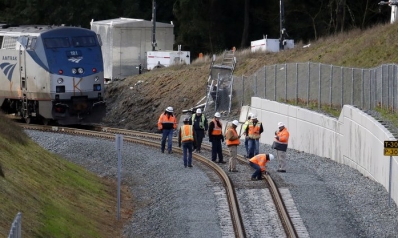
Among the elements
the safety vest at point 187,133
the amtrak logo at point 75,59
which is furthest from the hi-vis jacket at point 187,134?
the amtrak logo at point 75,59

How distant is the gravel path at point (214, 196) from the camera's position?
18.6m

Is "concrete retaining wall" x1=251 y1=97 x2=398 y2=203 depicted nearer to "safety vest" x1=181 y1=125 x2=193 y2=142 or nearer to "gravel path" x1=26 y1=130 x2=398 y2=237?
"gravel path" x1=26 y1=130 x2=398 y2=237

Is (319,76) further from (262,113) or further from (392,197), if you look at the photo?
(392,197)

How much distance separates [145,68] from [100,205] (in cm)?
3541

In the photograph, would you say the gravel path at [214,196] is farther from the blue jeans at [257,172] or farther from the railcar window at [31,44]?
the railcar window at [31,44]

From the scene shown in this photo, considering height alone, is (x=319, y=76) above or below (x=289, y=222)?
above

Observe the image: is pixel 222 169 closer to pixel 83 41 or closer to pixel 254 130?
pixel 254 130

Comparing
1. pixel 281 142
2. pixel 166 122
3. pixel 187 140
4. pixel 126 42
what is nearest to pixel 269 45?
pixel 126 42

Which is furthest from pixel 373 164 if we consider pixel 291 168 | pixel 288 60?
pixel 288 60

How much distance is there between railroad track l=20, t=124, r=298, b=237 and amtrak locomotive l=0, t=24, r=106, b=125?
2.72 feet

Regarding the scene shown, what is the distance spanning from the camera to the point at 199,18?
73750 mm

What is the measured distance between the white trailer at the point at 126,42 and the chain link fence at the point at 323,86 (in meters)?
15.8

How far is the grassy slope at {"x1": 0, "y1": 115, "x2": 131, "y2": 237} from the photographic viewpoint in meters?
16.9

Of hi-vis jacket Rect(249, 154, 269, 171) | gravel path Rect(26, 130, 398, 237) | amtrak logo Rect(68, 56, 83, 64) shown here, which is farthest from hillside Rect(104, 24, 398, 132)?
hi-vis jacket Rect(249, 154, 269, 171)
